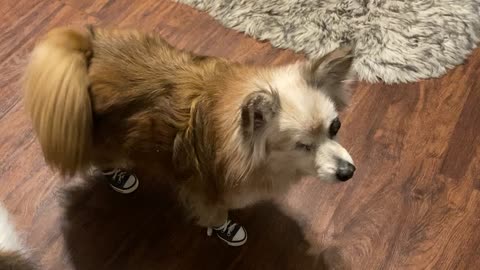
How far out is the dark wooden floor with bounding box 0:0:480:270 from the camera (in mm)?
1546

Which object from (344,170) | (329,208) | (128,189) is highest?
(344,170)

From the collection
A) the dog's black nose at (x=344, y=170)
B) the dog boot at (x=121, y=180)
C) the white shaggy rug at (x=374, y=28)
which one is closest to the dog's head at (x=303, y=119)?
the dog's black nose at (x=344, y=170)

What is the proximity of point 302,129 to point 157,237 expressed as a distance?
686mm

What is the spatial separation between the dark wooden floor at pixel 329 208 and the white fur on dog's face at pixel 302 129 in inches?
15.9

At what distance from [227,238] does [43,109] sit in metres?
0.69

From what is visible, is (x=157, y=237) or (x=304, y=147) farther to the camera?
(x=157, y=237)

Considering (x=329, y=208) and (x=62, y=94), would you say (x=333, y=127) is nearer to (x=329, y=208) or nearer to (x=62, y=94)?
(x=329, y=208)

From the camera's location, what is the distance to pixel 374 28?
2020 millimetres

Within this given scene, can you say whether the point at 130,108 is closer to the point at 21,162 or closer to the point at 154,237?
the point at 154,237

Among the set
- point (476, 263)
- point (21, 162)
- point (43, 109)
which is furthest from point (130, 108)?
point (476, 263)

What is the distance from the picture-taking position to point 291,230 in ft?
5.24

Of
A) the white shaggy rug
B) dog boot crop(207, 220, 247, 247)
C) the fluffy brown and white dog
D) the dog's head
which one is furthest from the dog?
the white shaggy rug

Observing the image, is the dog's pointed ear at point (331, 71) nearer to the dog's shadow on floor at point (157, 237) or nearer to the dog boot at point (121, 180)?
the dog's shadow on floor at point (157, 237)

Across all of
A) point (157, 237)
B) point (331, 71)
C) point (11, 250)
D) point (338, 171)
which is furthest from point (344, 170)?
point (11, 250)
